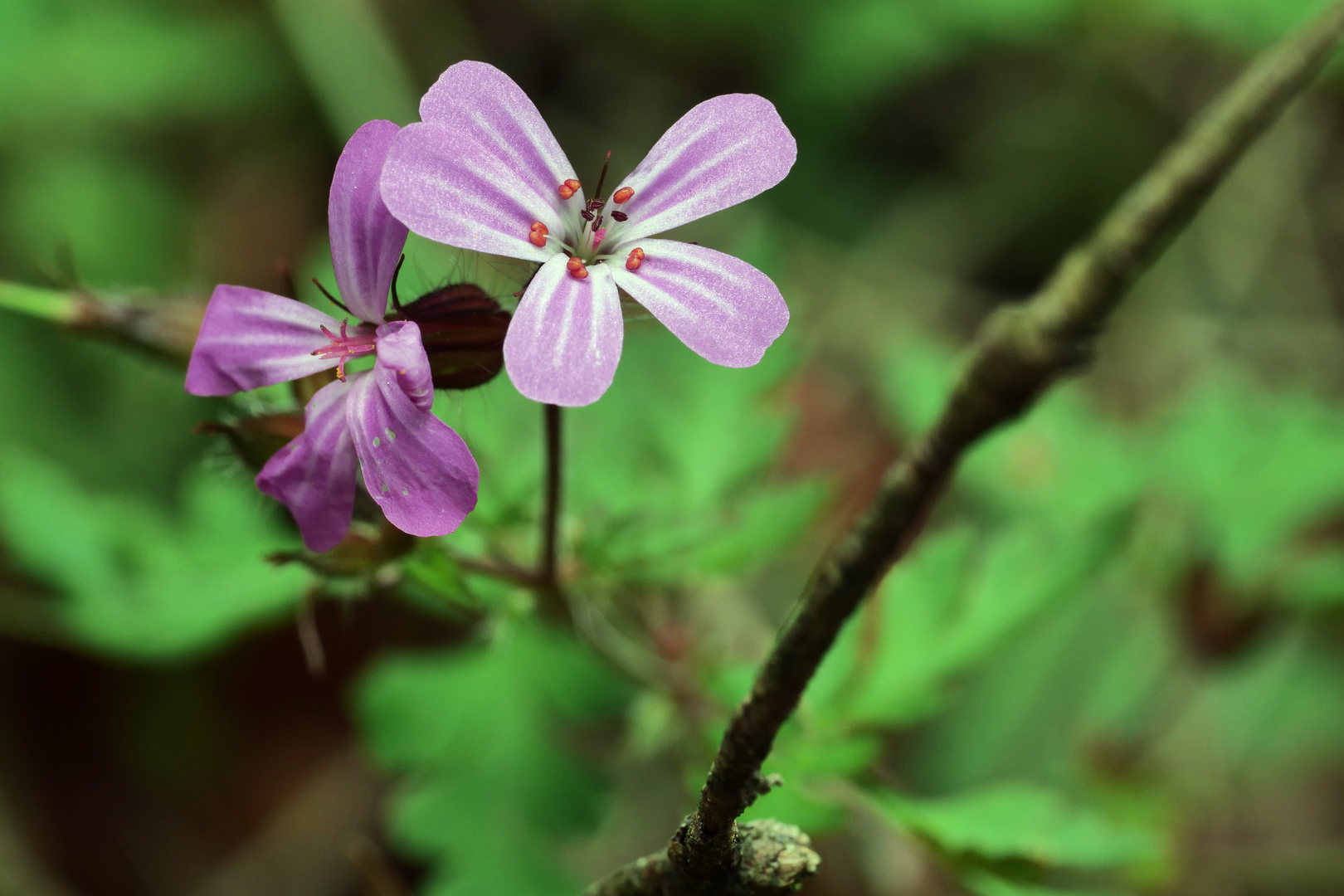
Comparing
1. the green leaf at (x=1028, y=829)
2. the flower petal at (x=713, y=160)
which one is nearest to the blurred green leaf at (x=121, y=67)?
the flower petal at (x=713, y=160)


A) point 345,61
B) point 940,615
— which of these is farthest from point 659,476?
point 345,61

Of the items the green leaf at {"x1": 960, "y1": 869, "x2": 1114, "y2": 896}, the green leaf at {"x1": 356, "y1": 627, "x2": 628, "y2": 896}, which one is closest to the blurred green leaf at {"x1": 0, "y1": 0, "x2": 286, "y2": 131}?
the green leaf at {"x1": 356, "y1": 627, "x2": 628, "y2": 896}

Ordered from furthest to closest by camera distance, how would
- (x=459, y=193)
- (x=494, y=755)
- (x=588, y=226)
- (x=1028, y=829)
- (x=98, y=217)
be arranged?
(x=98, y=217), (x=494, y=755), (x=1028, y=829), (x=588, y=226), (x=459, y=193)

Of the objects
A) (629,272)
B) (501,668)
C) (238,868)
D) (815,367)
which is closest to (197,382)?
(629,272)

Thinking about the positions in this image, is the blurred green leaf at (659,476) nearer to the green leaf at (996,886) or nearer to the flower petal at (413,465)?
the flower petal at (413,465)

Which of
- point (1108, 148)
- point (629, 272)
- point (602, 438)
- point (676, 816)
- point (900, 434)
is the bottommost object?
point (629, 272)

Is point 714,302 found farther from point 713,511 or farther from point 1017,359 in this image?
point 713,511

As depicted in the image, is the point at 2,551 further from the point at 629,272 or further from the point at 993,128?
the point at 993,128
